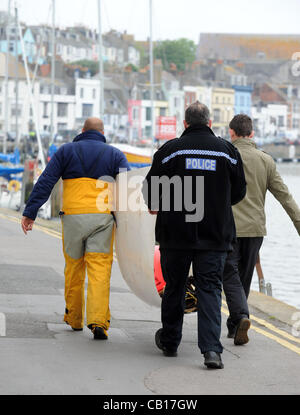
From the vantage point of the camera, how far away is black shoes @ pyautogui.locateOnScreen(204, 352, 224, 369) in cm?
671

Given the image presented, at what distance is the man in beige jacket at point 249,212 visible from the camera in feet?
25.7

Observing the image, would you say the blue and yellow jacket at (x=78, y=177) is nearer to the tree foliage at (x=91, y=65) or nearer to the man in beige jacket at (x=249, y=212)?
the man in beige jacket at (x=249, y=212)

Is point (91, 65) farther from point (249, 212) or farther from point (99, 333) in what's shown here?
point (99, 333)

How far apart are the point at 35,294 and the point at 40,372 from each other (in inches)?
148

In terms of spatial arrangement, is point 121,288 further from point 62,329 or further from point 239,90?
point 239,90

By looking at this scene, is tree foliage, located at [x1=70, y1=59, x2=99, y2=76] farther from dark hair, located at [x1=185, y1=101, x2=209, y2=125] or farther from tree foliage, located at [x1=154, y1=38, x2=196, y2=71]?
dark hair, located at [x1=185, y1=101, x2=209, y2=125]

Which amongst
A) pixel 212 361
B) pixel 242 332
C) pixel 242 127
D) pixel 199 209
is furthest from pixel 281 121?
pixel 212 361

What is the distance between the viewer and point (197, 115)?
275 inches

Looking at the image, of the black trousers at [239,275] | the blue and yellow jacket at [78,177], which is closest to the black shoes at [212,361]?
the black trousers at [239,275]

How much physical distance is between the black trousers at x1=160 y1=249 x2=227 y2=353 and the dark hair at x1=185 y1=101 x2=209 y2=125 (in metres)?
0.96

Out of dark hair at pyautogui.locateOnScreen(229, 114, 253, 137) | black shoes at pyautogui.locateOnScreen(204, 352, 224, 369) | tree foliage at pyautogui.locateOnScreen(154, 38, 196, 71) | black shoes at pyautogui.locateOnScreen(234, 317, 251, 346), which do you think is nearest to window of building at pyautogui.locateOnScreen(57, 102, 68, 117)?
tree foliage at pyautogui.locateOnScreen(154, 38, 196, 71)

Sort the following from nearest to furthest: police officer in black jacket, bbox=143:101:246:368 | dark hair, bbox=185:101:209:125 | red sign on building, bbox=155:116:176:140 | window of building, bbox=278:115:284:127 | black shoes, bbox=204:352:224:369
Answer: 1. black shoes, bbox=204:352:224:369
2. police officer in black jacket, bbox=143:101:246:368
3. dark hair, bbox=185:101:209:125
4. red sign on building, bbox=155:116:176:140
5. window of building, bbox=278:115:284:127

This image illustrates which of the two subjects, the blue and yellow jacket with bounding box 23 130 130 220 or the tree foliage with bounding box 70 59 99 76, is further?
the tree foliage with bounding box 70 59 99 76

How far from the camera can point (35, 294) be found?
33.1 feet
